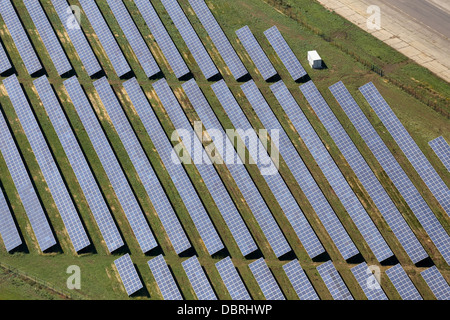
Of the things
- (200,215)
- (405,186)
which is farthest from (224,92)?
(405,186)

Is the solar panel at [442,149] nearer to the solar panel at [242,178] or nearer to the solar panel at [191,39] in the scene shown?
the solar panel at [242,178]

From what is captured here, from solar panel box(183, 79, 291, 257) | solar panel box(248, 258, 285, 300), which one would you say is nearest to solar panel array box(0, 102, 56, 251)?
solar panel box(183, 79, 291, 257)

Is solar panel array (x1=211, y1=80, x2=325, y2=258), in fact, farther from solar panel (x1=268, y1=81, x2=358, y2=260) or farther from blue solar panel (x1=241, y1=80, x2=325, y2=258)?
solar panel (x1=268, y1=81, x2=358, y2=260)

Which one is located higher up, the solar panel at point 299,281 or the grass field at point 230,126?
the grass field at point 230,126

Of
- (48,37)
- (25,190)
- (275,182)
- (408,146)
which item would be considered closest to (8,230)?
(25,190)

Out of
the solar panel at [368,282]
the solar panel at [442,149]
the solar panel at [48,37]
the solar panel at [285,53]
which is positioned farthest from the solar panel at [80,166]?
the solar panel at [442,149]
